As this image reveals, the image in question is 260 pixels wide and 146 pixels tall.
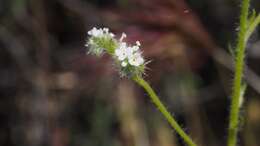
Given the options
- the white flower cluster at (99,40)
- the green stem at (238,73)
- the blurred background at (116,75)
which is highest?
the blurred background at (116,75)

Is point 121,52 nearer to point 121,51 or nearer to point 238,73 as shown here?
point 121,51

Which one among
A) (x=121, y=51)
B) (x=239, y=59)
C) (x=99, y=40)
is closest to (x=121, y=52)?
(x=121, y=51)

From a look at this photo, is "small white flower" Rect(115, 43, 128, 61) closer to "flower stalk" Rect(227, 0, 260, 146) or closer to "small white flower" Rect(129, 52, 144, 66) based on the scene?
"small white flower" Rect(129, 52, 144, 66)

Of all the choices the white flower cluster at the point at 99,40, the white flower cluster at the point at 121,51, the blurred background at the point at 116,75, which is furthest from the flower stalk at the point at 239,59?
the blurred background at the point at 116,75

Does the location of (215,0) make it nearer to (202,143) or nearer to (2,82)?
(202,143)

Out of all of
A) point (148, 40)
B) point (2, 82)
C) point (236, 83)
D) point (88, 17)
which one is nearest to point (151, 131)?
point (148, 40)

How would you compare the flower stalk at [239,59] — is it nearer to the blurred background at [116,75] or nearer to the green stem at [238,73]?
the green stem at [238,73]

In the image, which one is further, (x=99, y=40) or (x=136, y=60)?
(x=99, y=40)
